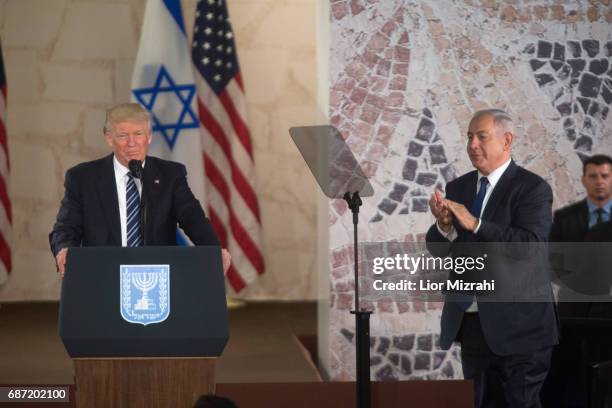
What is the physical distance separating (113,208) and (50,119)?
14.7 ft

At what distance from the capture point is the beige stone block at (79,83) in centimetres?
892

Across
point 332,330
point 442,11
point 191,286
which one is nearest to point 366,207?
point 332,330

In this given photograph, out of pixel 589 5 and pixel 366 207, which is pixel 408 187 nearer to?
pixel 366 207

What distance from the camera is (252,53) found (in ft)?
29.9

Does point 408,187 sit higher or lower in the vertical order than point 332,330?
higher

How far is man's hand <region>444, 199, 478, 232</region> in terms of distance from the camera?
5320mm

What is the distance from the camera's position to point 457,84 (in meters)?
5.88

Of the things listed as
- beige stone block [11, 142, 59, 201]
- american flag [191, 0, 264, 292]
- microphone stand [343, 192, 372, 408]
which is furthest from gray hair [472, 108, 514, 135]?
beige stone block [11, 142, 59, 201]

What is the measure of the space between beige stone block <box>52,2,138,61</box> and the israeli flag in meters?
1.10

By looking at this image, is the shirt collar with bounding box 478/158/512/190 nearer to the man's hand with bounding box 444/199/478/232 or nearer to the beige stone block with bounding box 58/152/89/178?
the man's hand with bounding box 444/199/478/232

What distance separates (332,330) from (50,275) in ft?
11.6

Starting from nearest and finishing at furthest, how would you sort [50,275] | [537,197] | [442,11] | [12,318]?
1. [537,197]
2. [442,11]
3. [12,318]
4. [50,275]

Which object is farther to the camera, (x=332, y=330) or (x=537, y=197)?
(x=332, y=330)

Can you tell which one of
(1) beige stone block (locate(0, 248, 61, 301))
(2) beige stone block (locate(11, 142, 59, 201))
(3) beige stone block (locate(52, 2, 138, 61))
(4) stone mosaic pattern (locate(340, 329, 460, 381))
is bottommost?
(4) stone mosaic pattern (locate(340, 329, 460, 381))
